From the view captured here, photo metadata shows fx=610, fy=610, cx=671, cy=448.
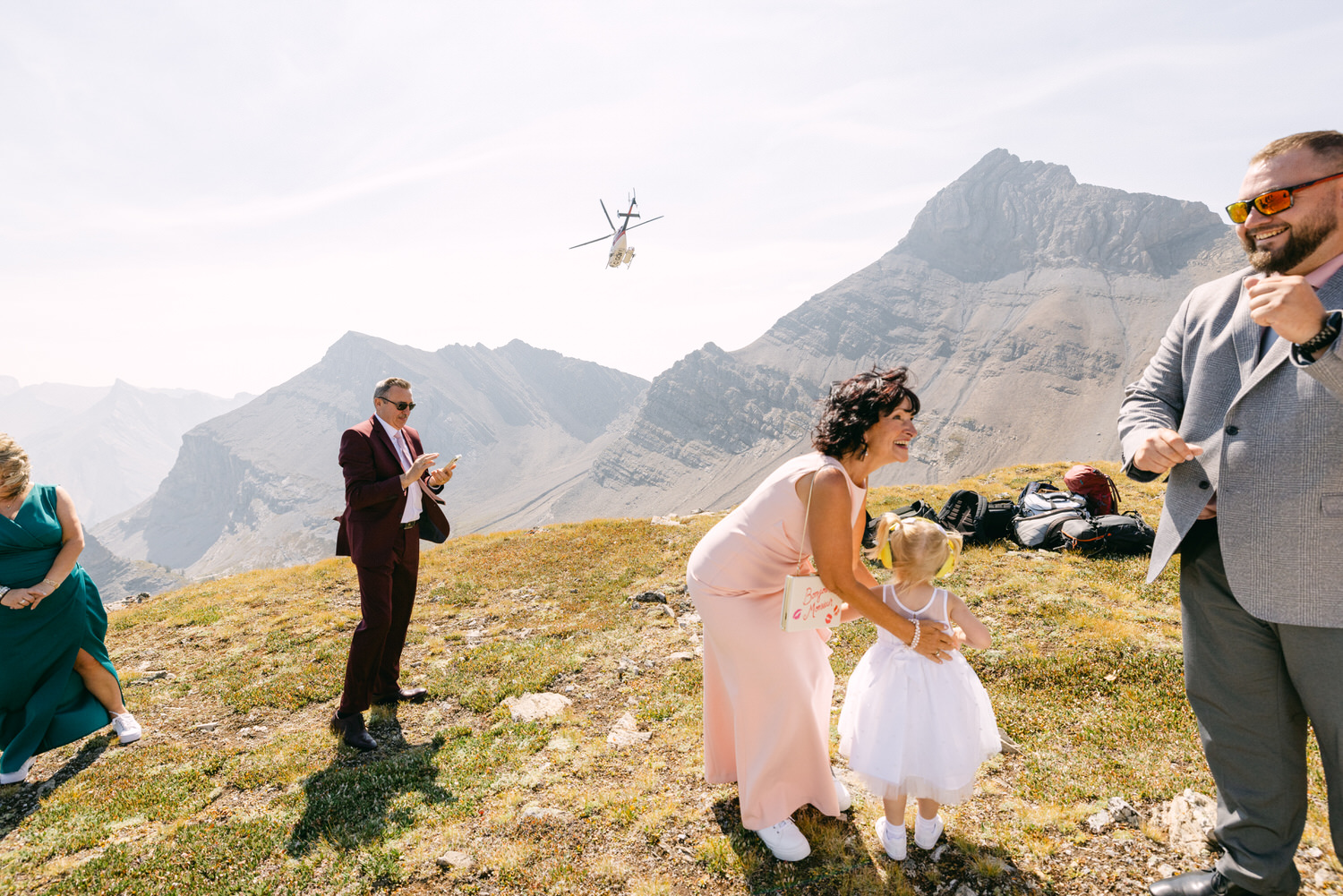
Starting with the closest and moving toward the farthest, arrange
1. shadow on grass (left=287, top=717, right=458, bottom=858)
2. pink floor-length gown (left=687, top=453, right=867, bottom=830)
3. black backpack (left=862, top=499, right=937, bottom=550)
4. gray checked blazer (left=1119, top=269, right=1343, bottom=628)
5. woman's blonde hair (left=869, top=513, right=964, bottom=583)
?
1. gray checked blazer (left=1119, top=269, right=1343, bottom=628)
2. woman's blonde hair (left=869, top=513, right=964, bottom=583)
3. pink floor-length gown (left=687, top=453, right=867, bottom=830)
4. shadow on grass (left=287, top=717, right=458, bottom=858)
5. black backpack (left=862, top=499, right=937, bottom=550)

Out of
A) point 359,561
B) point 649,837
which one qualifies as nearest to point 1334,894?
point 649,837

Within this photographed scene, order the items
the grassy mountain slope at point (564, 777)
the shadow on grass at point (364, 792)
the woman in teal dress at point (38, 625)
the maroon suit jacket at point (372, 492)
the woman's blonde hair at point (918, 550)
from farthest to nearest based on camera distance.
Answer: the maroon suit jacket at point (372, 492) → the woman in teal dress at point (38, 625) → the shadow on grass at point (364, 792) → the grassy mountain slope at point (564, 777) → the woman's blonde hair at point (918, 550)

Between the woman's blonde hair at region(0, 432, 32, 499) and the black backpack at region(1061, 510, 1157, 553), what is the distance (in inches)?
619

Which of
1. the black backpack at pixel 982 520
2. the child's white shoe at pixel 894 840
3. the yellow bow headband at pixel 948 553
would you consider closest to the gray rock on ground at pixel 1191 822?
the child's white shoe at pixel 894 840

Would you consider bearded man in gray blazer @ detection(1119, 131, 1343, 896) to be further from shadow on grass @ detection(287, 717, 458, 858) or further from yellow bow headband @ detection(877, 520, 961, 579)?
shadow on grass @ detection(287, 717, 458, 858)

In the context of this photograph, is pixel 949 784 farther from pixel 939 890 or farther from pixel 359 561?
pixel 359 561

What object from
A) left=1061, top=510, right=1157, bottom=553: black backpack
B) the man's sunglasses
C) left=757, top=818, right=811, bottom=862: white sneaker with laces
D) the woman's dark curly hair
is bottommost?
left=1061, top=510, right=1157, bottom=553: black backpack

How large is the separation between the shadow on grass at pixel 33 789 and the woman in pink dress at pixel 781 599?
278 inches

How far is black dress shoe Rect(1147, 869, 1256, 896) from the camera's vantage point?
12.4 feet

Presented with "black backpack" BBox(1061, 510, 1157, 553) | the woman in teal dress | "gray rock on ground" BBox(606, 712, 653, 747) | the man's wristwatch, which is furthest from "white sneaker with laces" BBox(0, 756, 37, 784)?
"black backpack" BBox(1061, 510, 1157, 553)

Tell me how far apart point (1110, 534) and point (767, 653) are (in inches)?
415

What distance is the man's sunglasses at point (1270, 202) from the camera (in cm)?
312

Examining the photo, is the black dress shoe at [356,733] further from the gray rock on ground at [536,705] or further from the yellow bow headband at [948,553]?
the yellow bow headband at [948,553]

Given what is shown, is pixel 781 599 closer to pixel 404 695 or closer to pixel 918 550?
pixel 918 550
